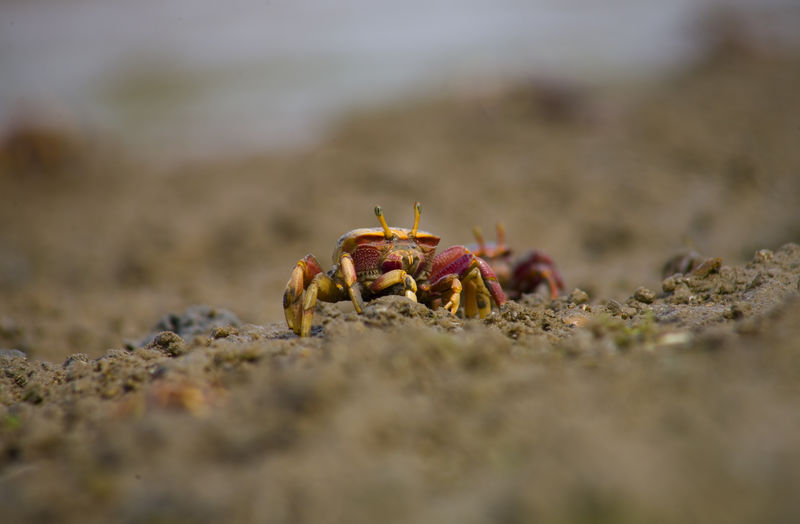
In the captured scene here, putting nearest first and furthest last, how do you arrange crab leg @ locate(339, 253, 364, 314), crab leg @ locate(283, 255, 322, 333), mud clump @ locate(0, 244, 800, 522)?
1. mud clump @ locate(0, 244, 800, 522)
2. crab leg @ locate(339, 253, 364, 314)
3. crab leg @ locate(283, 255, 322, 333)

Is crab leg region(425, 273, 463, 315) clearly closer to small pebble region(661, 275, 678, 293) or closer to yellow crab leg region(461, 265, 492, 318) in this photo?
yellow crab leg region(461, 265, 492, 318)

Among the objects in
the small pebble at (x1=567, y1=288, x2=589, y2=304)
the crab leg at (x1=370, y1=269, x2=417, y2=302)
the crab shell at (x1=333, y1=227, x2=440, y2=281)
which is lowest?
the small pebble at (x1=567, y1=288, x2=589, y2=304)

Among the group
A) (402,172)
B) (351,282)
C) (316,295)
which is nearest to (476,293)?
(351,282)

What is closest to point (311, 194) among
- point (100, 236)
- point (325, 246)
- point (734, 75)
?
point (325, 246)

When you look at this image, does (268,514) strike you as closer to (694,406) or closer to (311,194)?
(694,406)

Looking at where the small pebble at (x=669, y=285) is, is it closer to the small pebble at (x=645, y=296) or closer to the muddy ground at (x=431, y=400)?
the muddy ground at (x=431, y=400)

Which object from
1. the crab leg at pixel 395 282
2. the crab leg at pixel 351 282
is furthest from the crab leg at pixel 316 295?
the crab leg at pixel 395 282

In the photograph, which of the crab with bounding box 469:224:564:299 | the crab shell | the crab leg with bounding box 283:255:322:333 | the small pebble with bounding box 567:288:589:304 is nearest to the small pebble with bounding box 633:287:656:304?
the small pebble with bounding box 567:288:589:304
